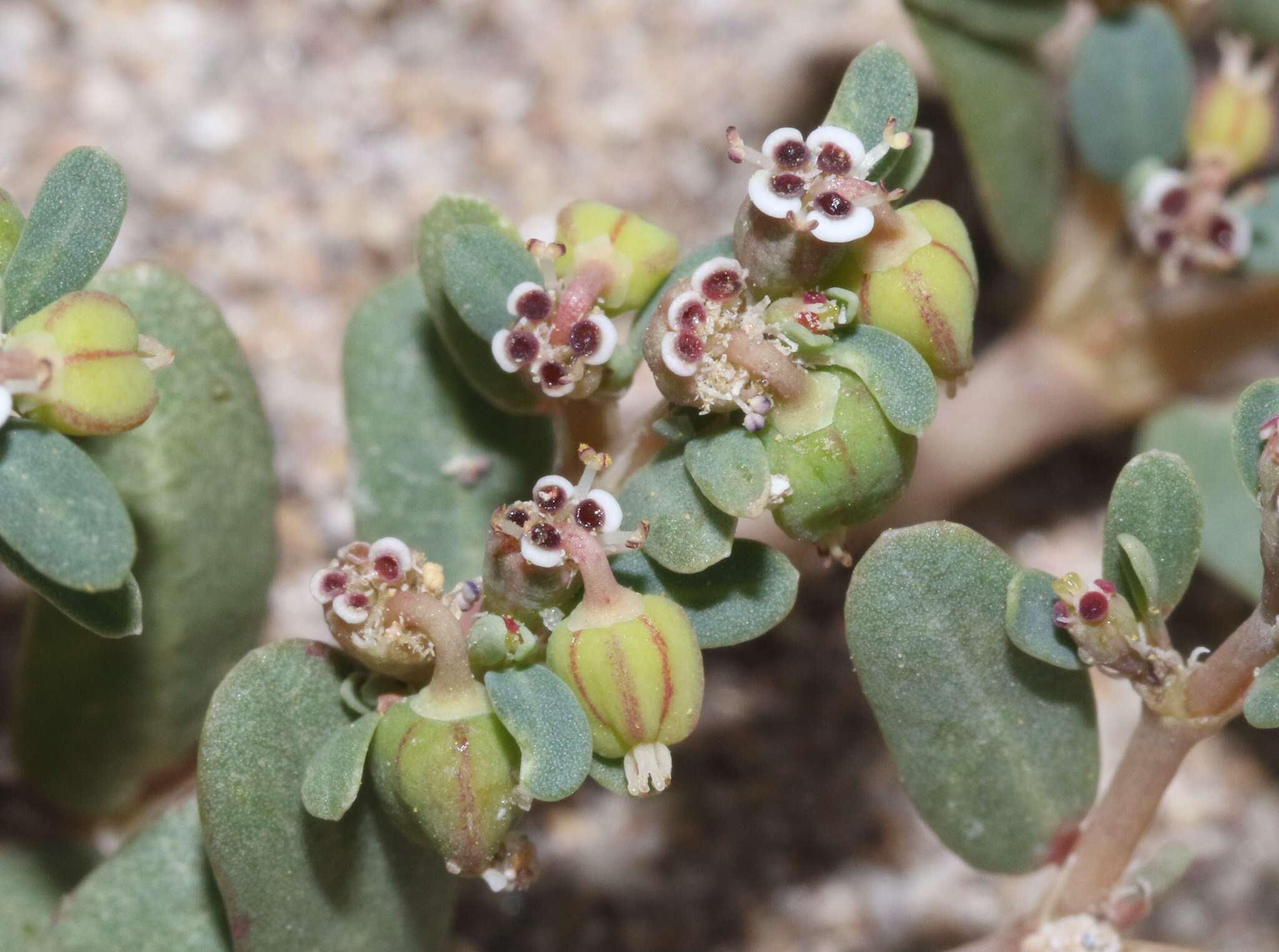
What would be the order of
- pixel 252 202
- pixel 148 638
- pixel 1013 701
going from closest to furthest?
pixel 1013 701, pixel 148 638, pixel 252 202

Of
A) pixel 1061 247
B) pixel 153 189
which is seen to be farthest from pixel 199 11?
pixel 1061 247

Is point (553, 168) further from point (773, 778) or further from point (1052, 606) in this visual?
point (1052, 606)

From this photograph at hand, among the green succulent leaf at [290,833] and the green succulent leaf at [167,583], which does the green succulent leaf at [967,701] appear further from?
the green succulent leaf at [167,583]

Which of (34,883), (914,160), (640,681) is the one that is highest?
(914,160)

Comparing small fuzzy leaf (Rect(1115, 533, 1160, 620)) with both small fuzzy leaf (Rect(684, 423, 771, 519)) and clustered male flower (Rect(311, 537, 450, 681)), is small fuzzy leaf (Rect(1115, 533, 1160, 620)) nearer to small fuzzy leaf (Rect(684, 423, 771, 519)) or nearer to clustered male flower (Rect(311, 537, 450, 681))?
small fuzzy leaf (Rect(684, 423, 771, 519))

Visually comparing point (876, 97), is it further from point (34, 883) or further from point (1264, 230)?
point (34, 883)

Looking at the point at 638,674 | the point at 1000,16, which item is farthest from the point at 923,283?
the point at 1000,16

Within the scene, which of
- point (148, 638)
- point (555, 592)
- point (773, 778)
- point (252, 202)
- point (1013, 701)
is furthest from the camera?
point (252, 202)

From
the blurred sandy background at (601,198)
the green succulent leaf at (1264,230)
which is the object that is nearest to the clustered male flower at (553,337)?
the blurred sandy background at (601,198)
